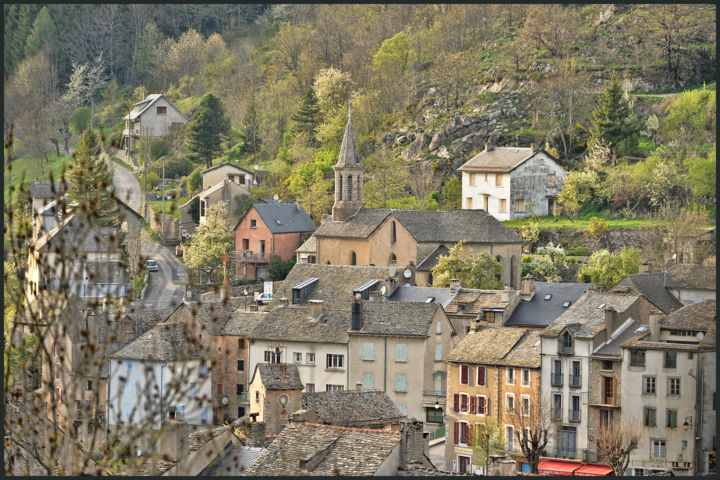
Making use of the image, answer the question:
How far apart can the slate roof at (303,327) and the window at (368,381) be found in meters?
2.09

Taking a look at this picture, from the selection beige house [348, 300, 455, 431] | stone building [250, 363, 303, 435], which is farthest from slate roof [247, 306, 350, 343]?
stone building [250, 363, 303, 435]

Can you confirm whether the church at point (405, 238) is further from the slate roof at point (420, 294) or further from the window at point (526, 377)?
the window at point (526, 377)

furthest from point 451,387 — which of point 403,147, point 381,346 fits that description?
point 403,147

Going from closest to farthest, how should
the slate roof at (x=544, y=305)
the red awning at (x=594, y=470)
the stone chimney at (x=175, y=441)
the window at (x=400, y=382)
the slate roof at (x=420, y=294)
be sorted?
the stone chimney at (x=175, y=441)
the red awning at (x=594, y=470)
the window at (x=400, y=382)
the slate roof at (x=544, y=305)
the slate roof at (x=420, y=294)

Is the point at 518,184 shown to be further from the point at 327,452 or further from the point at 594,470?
the point at 327,452

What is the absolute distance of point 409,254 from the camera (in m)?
81.8

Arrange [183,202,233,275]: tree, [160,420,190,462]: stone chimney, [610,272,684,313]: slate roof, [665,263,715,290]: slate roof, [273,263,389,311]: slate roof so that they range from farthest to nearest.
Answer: [183,202,233,275]: tree → [273,263,389,311]: slate roof → [665,263,715,290]: slate roof → [610,272,684,313]: slate roof → [160,420,190,462]: stone chimney

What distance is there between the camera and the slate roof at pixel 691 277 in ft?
226

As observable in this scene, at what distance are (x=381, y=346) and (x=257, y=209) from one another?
26.7m

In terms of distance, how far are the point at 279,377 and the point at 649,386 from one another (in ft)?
49.9

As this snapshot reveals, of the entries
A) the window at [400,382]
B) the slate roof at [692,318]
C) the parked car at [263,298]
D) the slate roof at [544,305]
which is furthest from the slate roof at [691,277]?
the parked car at [263,298]

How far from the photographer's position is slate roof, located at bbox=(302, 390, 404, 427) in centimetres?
4894

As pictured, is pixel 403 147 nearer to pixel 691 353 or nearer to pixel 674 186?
pixel 674 186

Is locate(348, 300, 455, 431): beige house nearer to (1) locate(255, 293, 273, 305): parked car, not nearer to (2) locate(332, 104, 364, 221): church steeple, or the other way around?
(1) locate(255, 293, 273, 305): parked car
